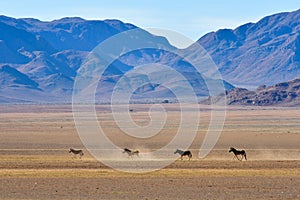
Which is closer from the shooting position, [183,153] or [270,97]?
[183,153]

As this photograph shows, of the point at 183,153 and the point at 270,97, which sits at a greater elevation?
the point at 270,97

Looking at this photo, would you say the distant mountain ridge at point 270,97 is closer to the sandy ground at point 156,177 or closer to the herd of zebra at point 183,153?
the sandy ground at point 156,177

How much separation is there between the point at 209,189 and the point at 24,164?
14125 millimetres

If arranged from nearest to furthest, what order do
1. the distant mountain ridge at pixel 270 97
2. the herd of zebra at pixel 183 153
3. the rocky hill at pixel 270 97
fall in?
the herd of zebra at pixel 183 153
the rocky hill at pixel 270 97
the distant mountain ridge at pixel 270 97

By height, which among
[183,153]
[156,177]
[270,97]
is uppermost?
[270,97]

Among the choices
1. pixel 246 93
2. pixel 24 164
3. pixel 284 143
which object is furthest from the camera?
pixel 246 93

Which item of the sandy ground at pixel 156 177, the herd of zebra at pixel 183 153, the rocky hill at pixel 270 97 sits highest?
the rocky hill at pixel 270 97

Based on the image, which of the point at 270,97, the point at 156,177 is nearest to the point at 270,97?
the point at 270,97

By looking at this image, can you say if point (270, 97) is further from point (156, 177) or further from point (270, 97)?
point (156, 177)

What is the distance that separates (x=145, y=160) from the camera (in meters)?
44.0

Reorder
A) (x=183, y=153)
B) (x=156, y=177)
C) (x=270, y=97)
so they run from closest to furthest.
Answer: (x=156, y=177) < (x=183, y=153) < (x=270, y=97)

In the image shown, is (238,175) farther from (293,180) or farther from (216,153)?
(216,153)

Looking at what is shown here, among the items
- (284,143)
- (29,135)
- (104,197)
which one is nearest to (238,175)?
(104,197)

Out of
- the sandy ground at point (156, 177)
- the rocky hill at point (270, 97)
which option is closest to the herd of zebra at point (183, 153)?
the sandy ground at point (156, 177)
